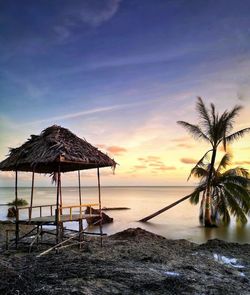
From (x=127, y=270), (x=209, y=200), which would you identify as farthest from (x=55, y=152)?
(x=209, y=200)

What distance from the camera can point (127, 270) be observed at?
8.09m

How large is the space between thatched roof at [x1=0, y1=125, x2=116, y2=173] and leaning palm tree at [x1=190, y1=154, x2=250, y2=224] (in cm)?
1175

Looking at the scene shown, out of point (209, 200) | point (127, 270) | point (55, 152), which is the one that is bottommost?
point (127, 270)

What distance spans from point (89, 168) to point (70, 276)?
6.04 meters

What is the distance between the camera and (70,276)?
729cm

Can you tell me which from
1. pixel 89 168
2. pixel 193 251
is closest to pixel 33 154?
pixel 89 168

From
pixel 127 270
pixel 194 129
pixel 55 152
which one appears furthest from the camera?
pixel 194 129

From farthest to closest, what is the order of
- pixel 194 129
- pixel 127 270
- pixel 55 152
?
pixel 194 129, pixel 55 152, pixel 127 270

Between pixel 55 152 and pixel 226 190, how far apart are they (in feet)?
46.8

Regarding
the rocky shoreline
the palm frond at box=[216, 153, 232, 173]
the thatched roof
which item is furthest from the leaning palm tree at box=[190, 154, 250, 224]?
the thatched roof

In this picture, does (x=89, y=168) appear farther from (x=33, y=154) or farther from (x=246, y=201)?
(x=246, y=201)

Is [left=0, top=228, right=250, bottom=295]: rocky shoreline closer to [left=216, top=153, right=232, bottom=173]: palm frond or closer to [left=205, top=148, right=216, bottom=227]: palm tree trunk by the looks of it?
[left=205, top=148, right=216, bottom=227]: palm tree trunk

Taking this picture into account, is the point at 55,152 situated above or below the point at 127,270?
above

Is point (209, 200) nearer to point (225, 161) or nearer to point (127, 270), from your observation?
point (225, 161)
